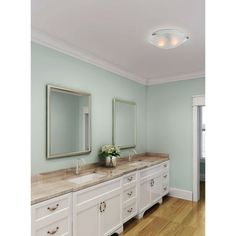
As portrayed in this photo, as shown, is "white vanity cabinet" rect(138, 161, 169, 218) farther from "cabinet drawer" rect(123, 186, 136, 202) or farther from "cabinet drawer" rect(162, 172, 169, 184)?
"cabinet drawer" rect(123, 186, 136, 202)

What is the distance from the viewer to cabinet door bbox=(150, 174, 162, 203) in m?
3.35

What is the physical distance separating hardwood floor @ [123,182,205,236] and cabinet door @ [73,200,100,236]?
672 millimetres

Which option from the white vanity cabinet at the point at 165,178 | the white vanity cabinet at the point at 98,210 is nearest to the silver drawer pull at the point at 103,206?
the white vanity cabinet at the point at 98,210

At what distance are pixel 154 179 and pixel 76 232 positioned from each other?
71.4 inches

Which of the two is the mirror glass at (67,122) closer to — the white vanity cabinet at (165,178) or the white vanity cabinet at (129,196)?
the white vanity cabinet at (129,196)

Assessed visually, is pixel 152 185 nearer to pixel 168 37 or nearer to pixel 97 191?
pixel 97 191

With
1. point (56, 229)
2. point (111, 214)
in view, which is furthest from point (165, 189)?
point (56, 229)

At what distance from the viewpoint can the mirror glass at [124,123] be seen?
341cm

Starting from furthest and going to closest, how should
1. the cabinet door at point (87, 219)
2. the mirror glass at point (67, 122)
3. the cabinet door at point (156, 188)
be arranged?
Result: the cabinet door at point (156, 188) → the mirror glass at point (67, 122) → the cabinet door at point (87, 219)

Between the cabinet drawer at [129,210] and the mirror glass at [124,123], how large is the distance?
1.00 meters

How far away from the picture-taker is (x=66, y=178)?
88.8 inches

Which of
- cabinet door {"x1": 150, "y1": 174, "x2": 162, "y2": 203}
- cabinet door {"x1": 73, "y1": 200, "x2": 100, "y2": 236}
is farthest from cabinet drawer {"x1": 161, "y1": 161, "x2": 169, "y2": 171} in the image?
cabinet door {"x1": 73, "y1": 200, "x2": 100, "y2": 236}
